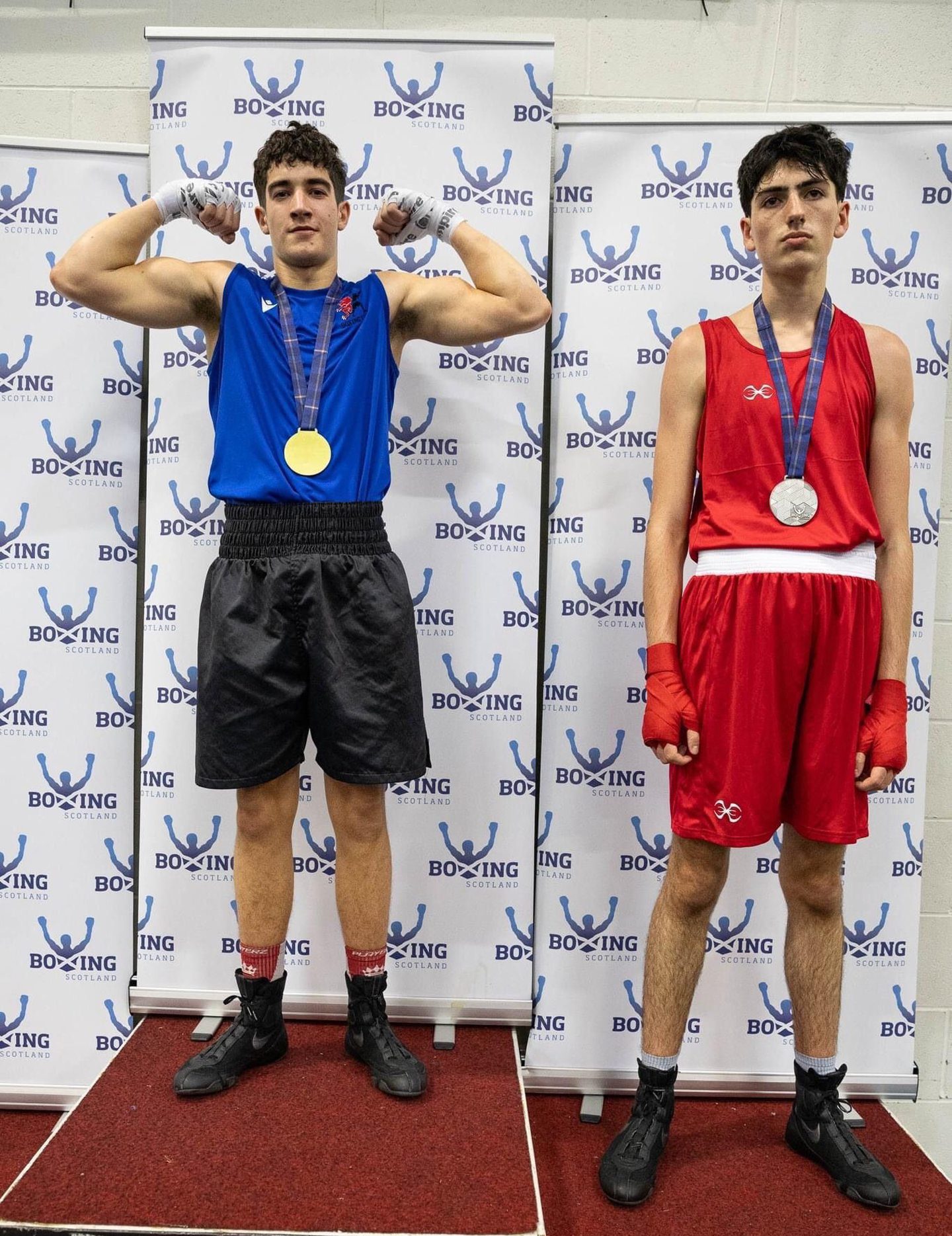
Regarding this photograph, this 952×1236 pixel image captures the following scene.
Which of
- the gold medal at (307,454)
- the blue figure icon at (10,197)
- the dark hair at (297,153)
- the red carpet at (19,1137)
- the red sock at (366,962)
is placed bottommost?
the red carpet at (19,1137)

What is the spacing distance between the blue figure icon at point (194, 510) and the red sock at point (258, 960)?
44.0 inches

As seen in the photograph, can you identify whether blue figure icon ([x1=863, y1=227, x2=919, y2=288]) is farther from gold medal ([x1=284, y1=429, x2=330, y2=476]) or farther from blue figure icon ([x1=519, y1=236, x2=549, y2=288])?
gold medal ([x1=284, y1=429, x2=330, y2=476])

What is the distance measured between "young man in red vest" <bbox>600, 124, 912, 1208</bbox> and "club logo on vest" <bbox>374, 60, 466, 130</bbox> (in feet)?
2.93

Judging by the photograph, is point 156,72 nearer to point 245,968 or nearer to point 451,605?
point 451,605

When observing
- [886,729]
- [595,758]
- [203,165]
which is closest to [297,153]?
[203,165]

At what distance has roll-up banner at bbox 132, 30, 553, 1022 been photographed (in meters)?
2.40

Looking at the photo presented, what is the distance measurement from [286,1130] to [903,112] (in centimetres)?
298

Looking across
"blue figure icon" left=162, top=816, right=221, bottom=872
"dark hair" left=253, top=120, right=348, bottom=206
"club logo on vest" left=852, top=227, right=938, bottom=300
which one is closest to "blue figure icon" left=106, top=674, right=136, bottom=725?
"blue figure icon" left=162, top=816, right=221, bottom=872

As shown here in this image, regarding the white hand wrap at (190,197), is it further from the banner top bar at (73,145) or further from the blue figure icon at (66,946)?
the blue figure icon at (66,946)

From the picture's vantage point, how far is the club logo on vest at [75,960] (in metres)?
2.58

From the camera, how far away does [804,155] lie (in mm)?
1840

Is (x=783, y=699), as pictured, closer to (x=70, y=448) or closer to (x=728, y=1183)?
(x=728, y=1183)

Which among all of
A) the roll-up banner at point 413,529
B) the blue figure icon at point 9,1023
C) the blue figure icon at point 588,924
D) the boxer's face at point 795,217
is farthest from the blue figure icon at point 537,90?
the blue figure icon at point 9,1023

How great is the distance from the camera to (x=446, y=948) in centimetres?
247
